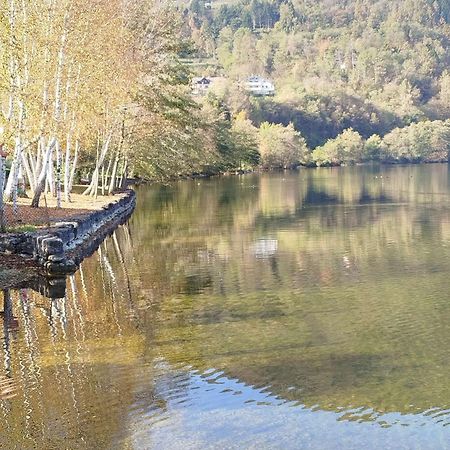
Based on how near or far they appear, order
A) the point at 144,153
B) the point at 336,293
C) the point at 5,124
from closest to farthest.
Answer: the point at 336,293 < the point at 5,124 < the point at 144,153

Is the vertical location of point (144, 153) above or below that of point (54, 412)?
above

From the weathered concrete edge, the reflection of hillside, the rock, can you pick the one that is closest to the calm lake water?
the reflection of hillside

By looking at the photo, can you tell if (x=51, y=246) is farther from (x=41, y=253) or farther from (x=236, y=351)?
(x=236, y=351)

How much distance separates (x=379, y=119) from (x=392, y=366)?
577 feet

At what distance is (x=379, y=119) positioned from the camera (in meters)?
187

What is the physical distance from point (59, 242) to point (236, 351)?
10728mm

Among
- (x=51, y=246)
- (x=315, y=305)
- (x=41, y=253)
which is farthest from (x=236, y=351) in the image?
(x=41, y=253)

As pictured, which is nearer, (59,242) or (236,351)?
(236,351)

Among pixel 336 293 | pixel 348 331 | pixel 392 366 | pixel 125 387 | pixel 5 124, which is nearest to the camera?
pixel 125 387

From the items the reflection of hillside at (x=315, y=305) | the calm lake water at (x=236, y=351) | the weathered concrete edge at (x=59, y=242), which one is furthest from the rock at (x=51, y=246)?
the reflection of hillside at (x=315, y=305)

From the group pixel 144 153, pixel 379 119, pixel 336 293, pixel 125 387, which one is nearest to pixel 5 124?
pixel 336 293

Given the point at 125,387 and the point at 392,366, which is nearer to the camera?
the point at 125,387

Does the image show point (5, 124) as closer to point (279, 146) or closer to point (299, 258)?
point (299, 258)

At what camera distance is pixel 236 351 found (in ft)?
53.1
